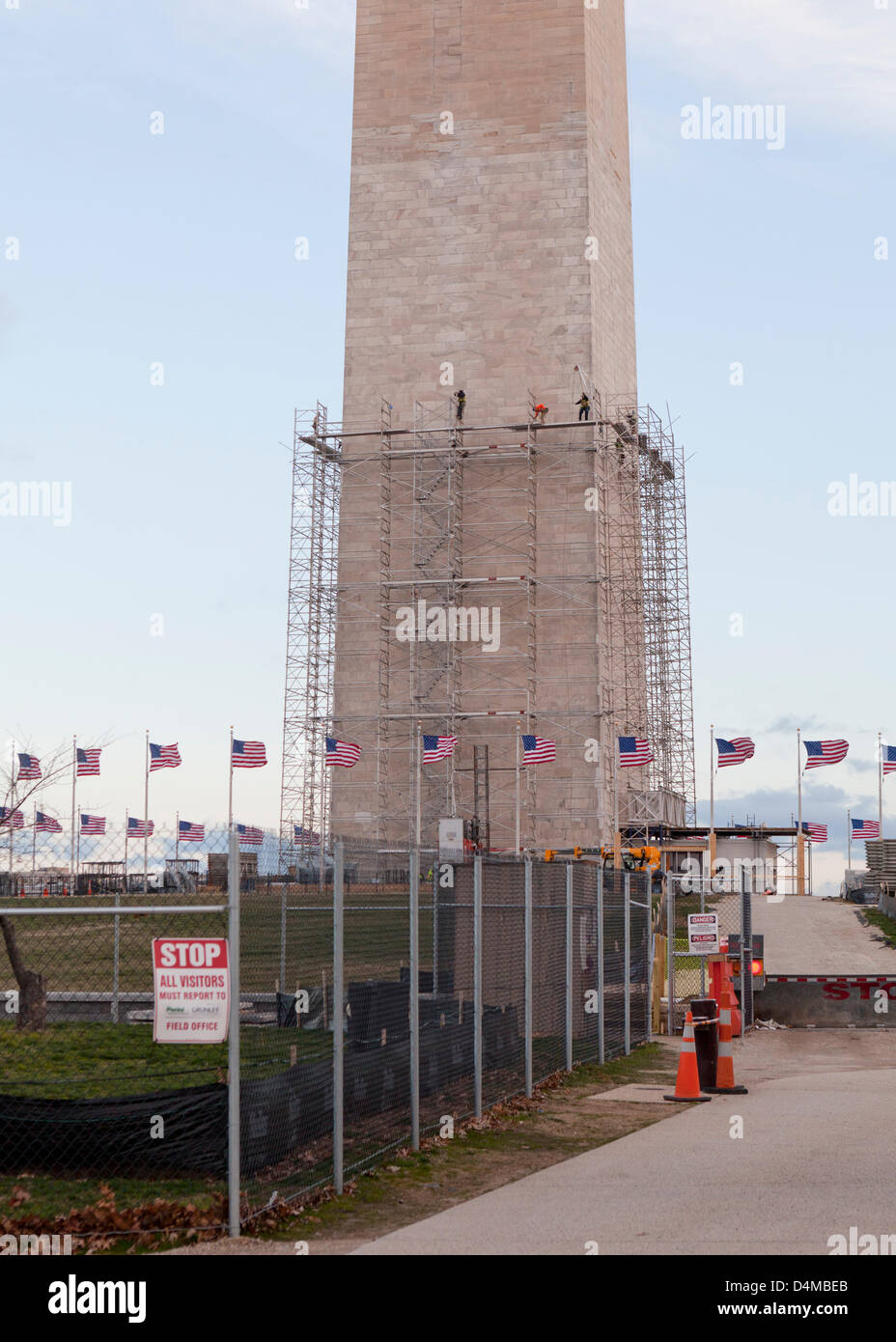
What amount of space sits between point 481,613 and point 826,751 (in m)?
15.7

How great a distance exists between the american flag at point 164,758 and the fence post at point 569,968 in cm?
4658

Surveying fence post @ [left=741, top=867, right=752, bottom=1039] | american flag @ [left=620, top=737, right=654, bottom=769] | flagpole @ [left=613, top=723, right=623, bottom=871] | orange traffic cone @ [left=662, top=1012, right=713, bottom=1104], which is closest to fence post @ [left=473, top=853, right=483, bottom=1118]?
orange traffic cone @ [left=662, top=1012, right=713, bottom=1104]

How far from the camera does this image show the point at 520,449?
7231 centimetres

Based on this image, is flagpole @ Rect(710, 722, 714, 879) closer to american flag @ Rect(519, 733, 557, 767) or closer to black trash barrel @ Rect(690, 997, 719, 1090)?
american flag @ Rect(519, 733, 557, 767)

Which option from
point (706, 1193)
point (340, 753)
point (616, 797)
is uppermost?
point (340, 753)

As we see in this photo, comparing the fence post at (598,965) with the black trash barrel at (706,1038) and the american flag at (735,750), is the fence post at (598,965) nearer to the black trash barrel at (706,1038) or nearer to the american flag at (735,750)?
the black trash barrel at (706,1038)

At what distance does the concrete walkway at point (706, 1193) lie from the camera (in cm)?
1045

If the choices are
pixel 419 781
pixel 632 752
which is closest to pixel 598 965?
pixel 632 752

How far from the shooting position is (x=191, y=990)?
1074 cm

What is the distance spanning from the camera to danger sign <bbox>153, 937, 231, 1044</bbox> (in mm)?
10648

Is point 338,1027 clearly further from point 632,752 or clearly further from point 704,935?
point 632,752

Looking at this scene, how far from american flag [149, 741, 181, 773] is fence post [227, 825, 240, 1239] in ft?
183
